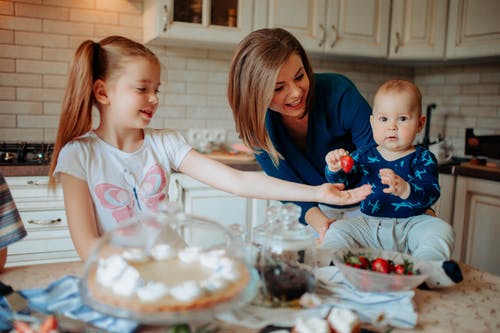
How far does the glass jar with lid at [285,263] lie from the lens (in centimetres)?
92

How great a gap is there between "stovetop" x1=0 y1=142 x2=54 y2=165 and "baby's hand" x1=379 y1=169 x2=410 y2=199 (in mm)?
1786

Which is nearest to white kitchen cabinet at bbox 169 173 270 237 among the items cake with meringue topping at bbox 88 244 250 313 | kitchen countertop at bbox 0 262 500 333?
kitchen countertop at bbox 0 262 500 333

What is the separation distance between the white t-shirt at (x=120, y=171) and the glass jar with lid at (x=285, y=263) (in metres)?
0.47

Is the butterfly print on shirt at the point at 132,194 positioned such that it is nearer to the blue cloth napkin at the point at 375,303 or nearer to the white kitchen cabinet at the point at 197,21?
the blue cloth napkin at the point at 375,303

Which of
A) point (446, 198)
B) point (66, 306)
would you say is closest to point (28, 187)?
point (66, 306)

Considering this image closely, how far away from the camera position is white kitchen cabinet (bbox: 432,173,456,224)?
2904mm

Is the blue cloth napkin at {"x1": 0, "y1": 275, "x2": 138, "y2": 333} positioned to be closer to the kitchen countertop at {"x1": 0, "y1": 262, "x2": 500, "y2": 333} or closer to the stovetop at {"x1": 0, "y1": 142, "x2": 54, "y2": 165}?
the kitchen countertop at {"x1": 0, "y1": 262, "x2": 500, "y2": 333}

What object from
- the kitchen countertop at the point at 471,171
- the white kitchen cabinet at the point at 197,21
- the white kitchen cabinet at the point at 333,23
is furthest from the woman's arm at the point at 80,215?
the kitchen countertop at the point at 471,171

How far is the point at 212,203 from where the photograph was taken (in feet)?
8.89

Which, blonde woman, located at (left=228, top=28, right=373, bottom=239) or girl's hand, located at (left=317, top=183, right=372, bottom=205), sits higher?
blonde woman, located at (left=228, top=28, right=373, bottom=239)

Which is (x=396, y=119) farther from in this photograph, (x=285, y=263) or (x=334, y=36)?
(x=334, y=36)

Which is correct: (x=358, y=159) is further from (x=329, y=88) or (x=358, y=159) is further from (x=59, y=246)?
(x=59, y=246)

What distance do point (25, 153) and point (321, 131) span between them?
160 cm

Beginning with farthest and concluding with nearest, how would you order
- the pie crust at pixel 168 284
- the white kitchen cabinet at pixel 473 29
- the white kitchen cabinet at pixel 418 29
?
the white kitchen cabinet at pixel 418 29
the white kitchen cabinet at pixel 473 29
the pie crust at pixel 168 284
